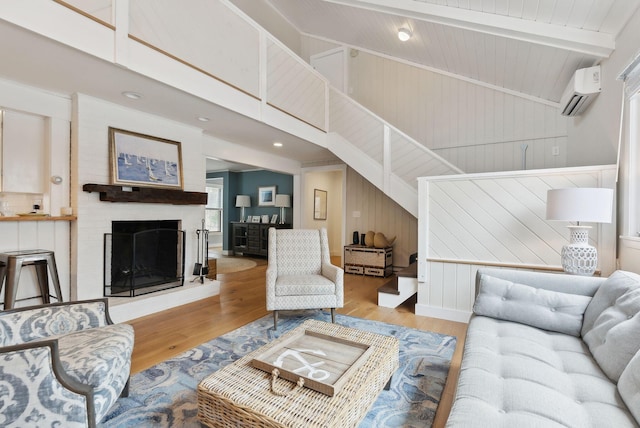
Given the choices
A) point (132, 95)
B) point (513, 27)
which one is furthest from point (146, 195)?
point (513, 27)

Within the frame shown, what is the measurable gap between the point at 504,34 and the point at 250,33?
2654 millimetres

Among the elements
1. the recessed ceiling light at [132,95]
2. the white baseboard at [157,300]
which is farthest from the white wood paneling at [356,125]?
the white baseboard at [157,300]

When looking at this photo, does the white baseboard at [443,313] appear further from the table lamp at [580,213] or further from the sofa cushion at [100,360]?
the sofa cushion at [100,360]

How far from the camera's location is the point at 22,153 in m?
2.86

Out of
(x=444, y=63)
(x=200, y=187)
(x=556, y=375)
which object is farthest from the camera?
(x=444, y=63)

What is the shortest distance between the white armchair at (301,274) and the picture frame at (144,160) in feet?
5.06

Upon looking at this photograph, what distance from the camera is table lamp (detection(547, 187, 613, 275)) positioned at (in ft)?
7.22

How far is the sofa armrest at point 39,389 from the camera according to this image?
3.66ft

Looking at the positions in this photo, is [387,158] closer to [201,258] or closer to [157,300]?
[201,258]

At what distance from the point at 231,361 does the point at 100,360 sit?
1.02m

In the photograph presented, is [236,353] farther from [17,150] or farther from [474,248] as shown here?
[17,150]

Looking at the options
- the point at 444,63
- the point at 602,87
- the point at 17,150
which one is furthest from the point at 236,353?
the point at 444,63

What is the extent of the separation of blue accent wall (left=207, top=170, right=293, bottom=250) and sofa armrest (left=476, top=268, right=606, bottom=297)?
19.7 feet

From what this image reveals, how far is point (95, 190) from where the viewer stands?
3.03m
